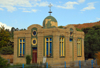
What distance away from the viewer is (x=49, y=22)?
32.7 meters

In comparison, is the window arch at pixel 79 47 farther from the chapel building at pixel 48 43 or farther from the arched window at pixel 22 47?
the arched window at pixel 22 47

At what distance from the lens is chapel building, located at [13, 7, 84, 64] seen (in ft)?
96.1

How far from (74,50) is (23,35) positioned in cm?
1057

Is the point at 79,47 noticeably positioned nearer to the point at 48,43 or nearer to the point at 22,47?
the point at 48,43

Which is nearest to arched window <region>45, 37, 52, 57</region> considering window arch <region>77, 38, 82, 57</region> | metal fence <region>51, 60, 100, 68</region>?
metal fence <region>51, 60, 100, 68</region>

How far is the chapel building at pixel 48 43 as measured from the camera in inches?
1153

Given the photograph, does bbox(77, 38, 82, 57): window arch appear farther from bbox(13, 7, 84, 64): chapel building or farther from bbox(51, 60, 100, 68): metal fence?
bbox(51, 60, 100, 68): metal fence

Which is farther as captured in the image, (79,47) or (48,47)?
(79,47)

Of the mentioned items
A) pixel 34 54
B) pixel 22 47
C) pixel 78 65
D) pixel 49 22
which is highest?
pixel 49 22

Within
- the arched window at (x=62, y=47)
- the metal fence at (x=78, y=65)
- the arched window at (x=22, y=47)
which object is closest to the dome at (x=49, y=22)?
the arched window at (x=62, y=47)

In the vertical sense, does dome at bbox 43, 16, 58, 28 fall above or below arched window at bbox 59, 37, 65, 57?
above

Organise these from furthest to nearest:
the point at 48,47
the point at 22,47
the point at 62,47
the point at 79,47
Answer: the point at 79,47, the point at 22,47, the point at 62,47, the point at 48,47

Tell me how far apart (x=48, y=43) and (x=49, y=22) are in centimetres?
496

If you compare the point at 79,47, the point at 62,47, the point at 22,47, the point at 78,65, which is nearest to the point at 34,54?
the point at 22,47
